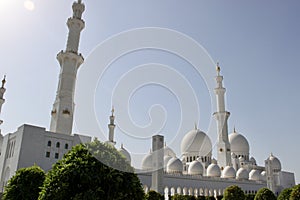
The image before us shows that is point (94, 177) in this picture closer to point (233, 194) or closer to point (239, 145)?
point (233, 194)

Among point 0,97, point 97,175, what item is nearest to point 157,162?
point 97,175

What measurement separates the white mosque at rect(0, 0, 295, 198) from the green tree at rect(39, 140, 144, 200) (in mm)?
1675

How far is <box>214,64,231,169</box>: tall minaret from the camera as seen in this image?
43.6 m

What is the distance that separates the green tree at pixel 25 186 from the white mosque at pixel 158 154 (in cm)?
752

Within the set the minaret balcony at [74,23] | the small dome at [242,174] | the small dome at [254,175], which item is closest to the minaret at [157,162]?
the minaret balcony at [74,23]

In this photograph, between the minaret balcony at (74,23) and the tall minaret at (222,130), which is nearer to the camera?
the minaret balcony at (74,23)

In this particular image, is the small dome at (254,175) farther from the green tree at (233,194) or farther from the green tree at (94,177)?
the green tree at (94,177)

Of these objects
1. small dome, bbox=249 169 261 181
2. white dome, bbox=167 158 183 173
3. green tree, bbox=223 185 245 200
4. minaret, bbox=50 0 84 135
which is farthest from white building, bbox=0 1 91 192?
small dome, bbox=249 169 261 181

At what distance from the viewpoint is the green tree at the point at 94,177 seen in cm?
1078

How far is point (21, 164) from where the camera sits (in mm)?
25047

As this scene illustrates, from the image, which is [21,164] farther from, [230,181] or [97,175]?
[230,181]

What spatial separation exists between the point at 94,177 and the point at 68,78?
76.6 ft

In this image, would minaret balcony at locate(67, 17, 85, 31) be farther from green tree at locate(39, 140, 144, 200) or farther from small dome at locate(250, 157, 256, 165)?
small dome at locate(250, 157, 256, 165)

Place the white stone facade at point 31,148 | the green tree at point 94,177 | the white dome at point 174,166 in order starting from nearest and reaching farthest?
the green tree at point 94,177, the white stone facade at point 31,148, the white dome at point 174,166
